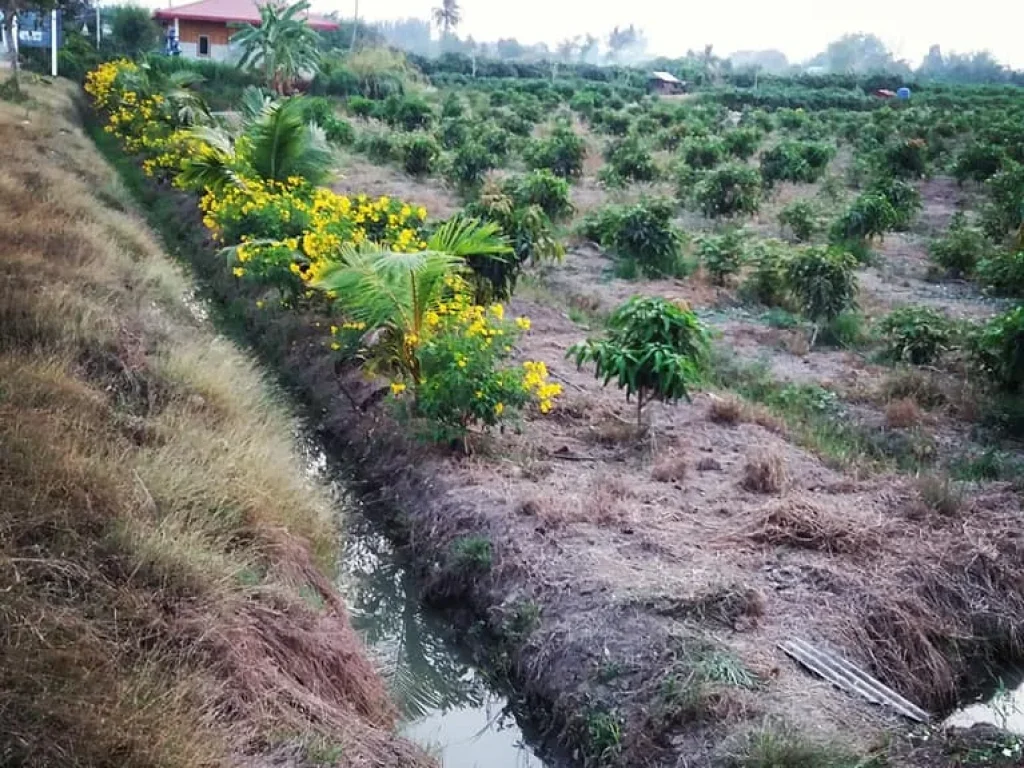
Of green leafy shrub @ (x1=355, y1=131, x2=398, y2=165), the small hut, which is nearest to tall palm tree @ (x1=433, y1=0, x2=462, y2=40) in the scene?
the small hut

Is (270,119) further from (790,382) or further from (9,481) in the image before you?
(9,481)

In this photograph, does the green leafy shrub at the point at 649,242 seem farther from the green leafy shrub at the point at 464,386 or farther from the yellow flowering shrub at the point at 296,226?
the green leafy shrub at the point at 464,386

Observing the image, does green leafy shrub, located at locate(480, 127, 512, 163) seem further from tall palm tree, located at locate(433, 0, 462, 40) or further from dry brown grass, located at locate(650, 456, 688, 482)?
tall palm tree, located at locate(433, 0, 462, 40)

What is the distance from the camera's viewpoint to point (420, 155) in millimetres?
20344

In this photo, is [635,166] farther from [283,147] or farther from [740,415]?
[740,415]

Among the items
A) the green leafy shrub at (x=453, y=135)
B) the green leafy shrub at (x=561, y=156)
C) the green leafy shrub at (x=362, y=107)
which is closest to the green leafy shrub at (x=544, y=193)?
the green leafy shrub at (x=561, y=156)

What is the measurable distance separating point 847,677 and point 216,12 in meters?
47.8

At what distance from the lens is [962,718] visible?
512cm

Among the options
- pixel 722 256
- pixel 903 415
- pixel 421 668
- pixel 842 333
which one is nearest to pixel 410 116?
pixel 722 256

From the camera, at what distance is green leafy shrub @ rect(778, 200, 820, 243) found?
49.3 ft

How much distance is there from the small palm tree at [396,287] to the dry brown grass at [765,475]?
2.63 metres

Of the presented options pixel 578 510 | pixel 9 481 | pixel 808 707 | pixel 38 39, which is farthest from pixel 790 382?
pixel 38 39

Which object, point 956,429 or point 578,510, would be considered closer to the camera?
point 578,510

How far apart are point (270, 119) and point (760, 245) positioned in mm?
6730
